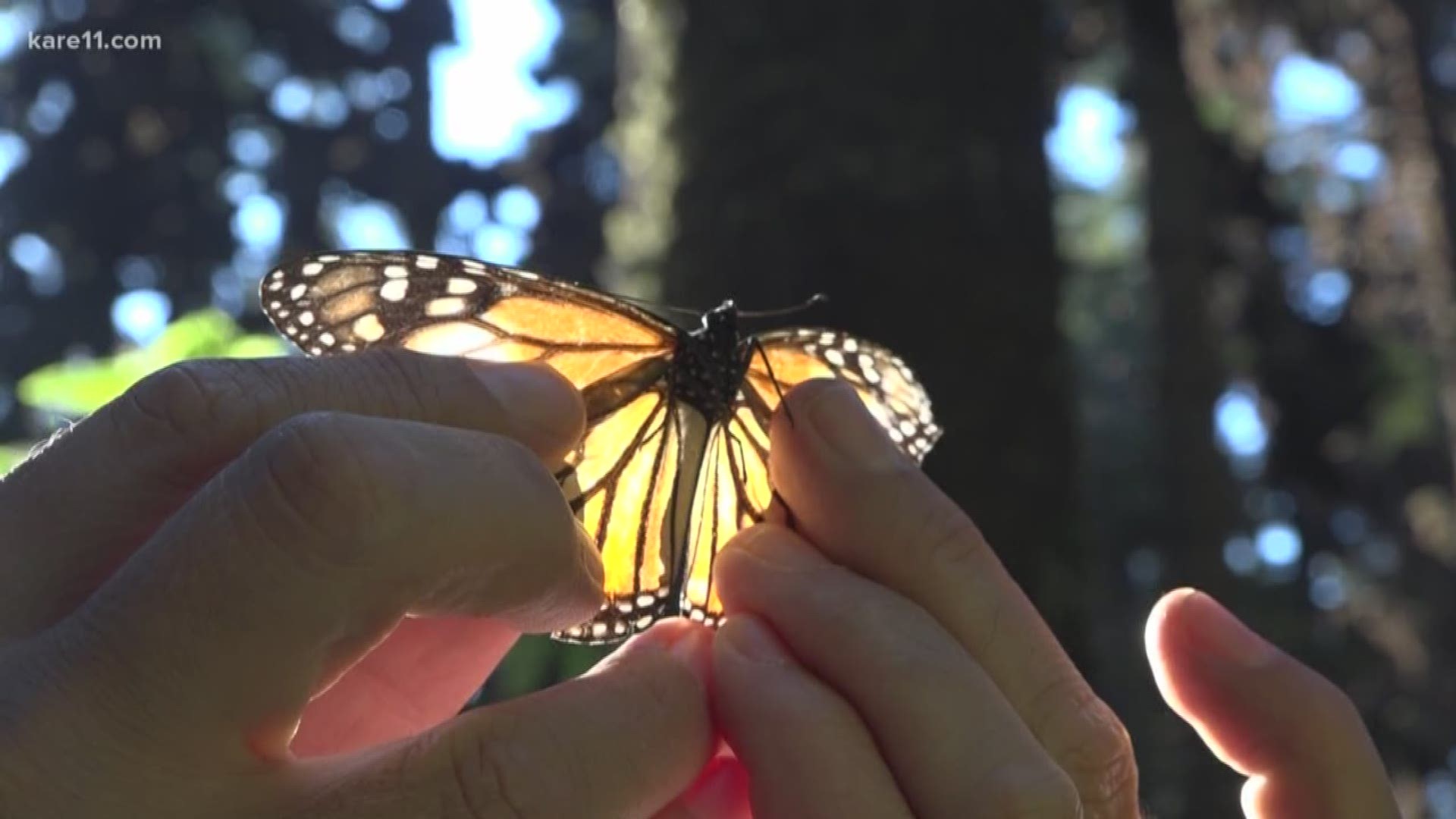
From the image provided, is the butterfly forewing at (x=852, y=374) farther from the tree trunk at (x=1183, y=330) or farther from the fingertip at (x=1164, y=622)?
the tree trunk at (x=1183, y=330)

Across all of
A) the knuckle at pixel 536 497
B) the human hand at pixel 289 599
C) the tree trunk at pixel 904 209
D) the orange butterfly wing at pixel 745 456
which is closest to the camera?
the human hand at pixel 289 599

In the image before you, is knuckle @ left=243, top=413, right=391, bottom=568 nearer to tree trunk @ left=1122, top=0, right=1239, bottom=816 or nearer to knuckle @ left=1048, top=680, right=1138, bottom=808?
knuckle @ left=1048, top=680, right=1138, bottom=808

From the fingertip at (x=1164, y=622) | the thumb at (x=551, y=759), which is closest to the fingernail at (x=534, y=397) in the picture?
the thumb at (x=551, y=759)

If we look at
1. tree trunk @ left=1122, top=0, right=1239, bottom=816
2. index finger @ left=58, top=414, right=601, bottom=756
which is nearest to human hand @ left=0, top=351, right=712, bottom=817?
index finger @ left=58, top=414, right=601, bottom=756

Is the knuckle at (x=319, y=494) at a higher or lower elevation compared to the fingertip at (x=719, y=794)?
higher

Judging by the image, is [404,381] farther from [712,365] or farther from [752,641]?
[712,365]

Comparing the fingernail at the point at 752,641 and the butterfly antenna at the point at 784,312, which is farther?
the butterfly antenna at the point at 784,312

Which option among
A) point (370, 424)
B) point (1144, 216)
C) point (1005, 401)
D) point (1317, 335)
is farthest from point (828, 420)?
point (1317, 335)
